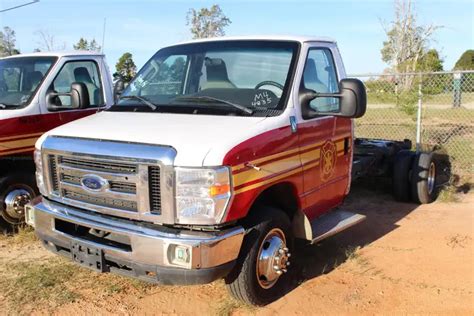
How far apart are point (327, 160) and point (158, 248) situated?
210 cm

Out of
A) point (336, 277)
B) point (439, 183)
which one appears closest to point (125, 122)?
point (336, 277)

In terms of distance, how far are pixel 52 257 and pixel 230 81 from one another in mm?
2756

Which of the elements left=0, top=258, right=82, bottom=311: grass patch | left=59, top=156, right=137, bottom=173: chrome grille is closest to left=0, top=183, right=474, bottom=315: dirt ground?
left=0, top=258, right=82, bottom=311: grass patch

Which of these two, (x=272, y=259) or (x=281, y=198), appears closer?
(x=272, y=259)

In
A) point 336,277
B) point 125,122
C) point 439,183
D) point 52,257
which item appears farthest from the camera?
point 439,183

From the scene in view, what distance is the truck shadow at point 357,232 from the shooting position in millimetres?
5215

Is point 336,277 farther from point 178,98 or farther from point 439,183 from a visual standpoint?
point 439,183

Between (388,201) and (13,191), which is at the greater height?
(13,191)

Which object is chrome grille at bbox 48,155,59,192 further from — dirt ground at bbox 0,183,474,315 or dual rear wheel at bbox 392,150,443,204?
dual rear wheel at bbox 392,150,443,204

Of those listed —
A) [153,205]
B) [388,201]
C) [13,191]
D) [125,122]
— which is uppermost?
[125,122]

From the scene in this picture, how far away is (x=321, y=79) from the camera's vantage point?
197 inches

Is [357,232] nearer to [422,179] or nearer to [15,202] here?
[422,179]

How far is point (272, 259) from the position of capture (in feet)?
13.8

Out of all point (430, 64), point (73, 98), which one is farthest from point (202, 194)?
point (430, 64)
